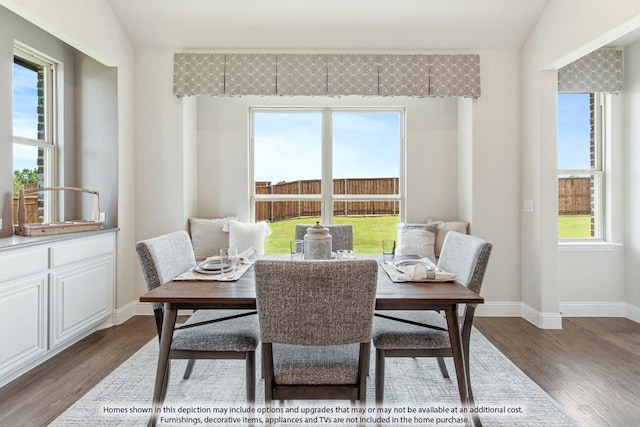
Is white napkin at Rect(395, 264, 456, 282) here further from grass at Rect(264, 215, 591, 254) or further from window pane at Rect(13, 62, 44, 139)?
window pane at Rect(13, 62, 44, 139)

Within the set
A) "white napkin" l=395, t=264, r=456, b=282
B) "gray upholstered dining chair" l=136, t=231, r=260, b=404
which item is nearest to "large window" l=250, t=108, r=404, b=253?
"gray upholstered dining chair" l=136, t=231, r=260, b=404

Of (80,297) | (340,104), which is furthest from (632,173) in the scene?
(80,297)

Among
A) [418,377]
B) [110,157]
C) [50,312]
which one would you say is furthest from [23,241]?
[418,377]

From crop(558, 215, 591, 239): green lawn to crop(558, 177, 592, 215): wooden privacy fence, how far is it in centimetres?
5

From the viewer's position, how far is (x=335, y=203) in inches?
166

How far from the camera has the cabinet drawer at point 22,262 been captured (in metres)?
2.19

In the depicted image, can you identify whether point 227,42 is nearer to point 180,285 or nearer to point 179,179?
point 179,179

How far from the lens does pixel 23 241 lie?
7.82 ft

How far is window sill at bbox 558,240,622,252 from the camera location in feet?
11.8

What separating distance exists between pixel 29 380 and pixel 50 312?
0.44 metres

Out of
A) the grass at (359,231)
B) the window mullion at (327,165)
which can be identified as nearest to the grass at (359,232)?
the grass at (359,231)

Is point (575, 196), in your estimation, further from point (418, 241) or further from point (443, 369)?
point (443, 369)

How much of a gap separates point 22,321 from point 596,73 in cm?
508

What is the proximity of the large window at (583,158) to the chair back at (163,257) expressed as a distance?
11.9 ft
